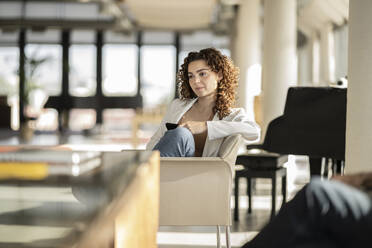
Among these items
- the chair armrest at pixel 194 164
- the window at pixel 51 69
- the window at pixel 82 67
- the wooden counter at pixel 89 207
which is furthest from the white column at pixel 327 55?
the wooden counter at pixel 89 207

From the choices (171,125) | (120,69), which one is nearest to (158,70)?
(120,69)

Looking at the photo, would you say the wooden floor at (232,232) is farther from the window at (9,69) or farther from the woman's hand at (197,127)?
the window at (9,69)

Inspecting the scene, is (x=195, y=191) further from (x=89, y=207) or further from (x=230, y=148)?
(x=89, y=207)

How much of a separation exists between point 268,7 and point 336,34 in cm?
755

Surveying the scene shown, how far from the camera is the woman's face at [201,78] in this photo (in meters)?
3.54

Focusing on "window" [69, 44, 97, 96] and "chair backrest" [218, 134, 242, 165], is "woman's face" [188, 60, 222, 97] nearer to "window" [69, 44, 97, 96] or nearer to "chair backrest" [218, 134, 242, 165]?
"chair backrest" [218, 134, 242, 165]

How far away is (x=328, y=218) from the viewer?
4.22ft

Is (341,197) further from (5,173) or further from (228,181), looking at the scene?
(228,181)

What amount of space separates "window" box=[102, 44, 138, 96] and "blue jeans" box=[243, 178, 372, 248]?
1683 cm

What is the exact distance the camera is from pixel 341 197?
1.29 metres

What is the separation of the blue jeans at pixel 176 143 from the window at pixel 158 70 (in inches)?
590

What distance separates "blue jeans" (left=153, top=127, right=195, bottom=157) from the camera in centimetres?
313

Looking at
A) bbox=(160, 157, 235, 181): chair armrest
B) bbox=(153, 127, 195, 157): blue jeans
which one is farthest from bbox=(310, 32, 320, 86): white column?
bbox=(160, 157, 235, 181): chair armrest

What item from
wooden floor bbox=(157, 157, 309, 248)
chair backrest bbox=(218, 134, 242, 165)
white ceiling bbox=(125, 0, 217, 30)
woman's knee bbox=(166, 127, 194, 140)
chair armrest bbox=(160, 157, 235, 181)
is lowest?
wooden floor bbox=(157, 157, 309, 248)
